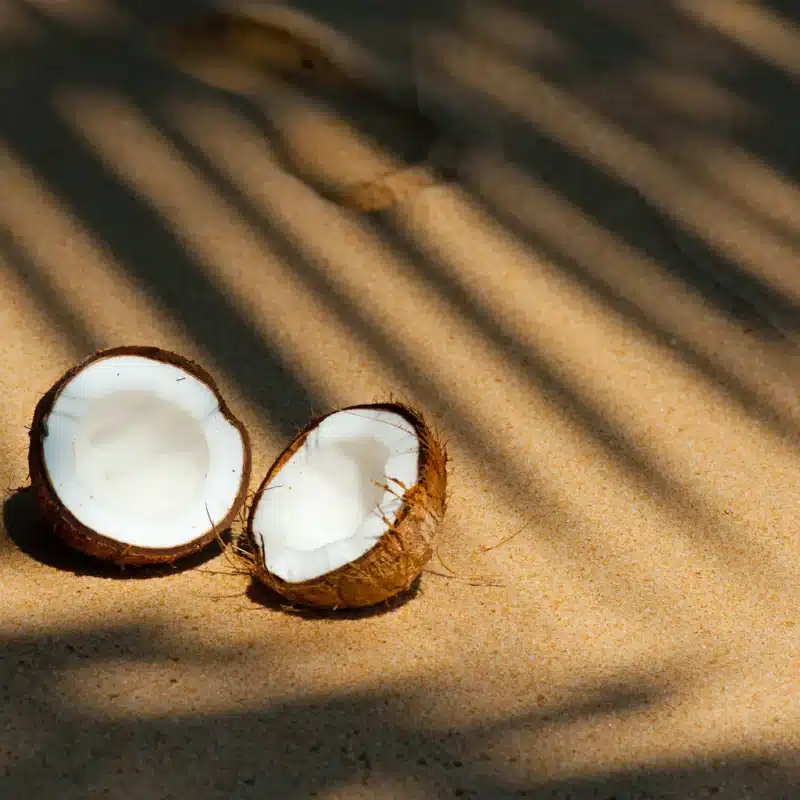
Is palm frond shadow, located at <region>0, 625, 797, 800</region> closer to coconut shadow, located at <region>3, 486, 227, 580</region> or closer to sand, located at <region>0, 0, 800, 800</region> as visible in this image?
sand, located at <region>0, 0, 800, 800</region>

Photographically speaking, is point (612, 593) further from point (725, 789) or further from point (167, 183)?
point (167, 183)

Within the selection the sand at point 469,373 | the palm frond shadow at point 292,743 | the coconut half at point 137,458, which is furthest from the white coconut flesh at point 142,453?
the palm frond shadow at point 292,743

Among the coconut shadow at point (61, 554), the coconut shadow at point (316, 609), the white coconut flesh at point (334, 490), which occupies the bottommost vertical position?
the coconut shadow at point (61, 554)

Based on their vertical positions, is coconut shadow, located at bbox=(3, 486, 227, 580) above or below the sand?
below

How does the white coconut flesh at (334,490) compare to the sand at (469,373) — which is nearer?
the sand at (469,373)

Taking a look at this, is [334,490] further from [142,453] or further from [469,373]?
[469,373]

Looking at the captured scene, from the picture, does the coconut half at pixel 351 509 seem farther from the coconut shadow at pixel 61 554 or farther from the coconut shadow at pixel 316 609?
the coconut shadow at pixel 61 554

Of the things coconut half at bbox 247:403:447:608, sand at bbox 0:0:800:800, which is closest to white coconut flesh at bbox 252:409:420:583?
coconut half at bbox 247:403:447:608
